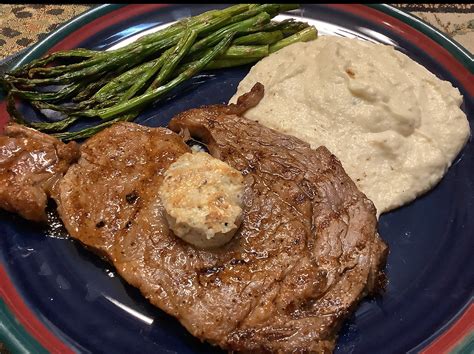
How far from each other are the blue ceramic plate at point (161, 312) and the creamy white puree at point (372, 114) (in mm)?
209

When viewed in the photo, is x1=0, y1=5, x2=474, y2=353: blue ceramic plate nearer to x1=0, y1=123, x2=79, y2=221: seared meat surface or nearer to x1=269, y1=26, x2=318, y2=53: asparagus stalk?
x1=0, y1=123, x2=79, y2=221: seared meat surface

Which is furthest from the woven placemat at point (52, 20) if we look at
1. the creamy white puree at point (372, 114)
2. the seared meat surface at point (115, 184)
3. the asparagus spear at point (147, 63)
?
→ the seared meat surface at point (115, 184)

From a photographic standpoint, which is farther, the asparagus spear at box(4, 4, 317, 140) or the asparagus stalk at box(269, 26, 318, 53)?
the asparagus stalk at box(269, 26, 318, 53)

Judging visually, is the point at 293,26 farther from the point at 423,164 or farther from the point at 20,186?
the point at 20,186

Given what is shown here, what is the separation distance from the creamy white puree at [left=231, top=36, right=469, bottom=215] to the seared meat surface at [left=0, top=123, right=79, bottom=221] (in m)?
1.59

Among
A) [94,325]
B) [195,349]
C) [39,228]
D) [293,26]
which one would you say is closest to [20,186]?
[39,228]

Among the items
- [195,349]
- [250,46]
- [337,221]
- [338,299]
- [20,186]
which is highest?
[250,46]

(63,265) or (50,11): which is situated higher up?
(50,11)

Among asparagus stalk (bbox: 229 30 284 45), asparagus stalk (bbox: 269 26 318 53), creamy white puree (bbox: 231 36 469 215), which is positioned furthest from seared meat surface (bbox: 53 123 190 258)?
asparagus stalk (bbox: 269 26 318 53)

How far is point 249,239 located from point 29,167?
1634mm

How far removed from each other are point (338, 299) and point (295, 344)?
15.9 inches

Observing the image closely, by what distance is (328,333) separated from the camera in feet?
10.7

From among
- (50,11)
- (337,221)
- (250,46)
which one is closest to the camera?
(337,221)

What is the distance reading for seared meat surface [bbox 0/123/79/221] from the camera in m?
3.80
